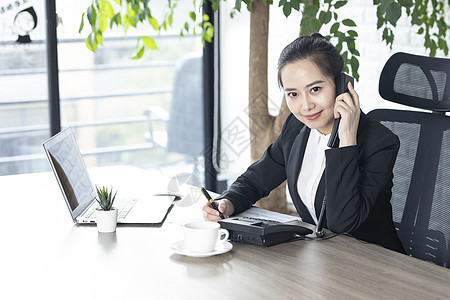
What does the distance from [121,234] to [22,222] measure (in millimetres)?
312

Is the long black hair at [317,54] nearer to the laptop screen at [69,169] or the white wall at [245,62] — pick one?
the laptop screen at [69,169]

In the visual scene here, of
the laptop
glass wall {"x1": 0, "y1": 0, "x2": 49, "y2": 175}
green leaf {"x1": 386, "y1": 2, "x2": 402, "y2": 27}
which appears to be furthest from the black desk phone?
glass wall {"x1": 0, "y1": 0, "x2": 49, "y2": 175}

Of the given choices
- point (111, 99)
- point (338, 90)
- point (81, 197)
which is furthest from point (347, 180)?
point (111, 99)

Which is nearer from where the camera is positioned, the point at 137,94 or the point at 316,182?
the point at 316,182

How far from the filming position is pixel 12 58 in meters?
3.40

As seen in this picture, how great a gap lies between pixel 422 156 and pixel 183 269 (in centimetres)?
80

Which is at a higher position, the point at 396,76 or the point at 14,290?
the point at 396,76

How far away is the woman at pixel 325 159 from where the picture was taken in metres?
1.58

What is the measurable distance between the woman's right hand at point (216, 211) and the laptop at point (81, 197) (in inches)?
4.6

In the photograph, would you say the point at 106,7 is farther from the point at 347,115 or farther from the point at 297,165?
the point at 347,115

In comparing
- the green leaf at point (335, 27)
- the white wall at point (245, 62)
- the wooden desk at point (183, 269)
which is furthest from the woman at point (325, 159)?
the white wall at point (245, 62)

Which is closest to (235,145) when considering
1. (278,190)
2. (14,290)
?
(278,190)

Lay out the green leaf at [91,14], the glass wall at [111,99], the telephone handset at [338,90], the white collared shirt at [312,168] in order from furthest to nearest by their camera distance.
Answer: the glass wall at [111,99]
the green leaf at [91,14]
the white collared shirt at [312,168]
the telephone handset at [338,90]

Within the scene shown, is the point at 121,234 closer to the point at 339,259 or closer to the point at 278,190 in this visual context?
the point at 339,259
